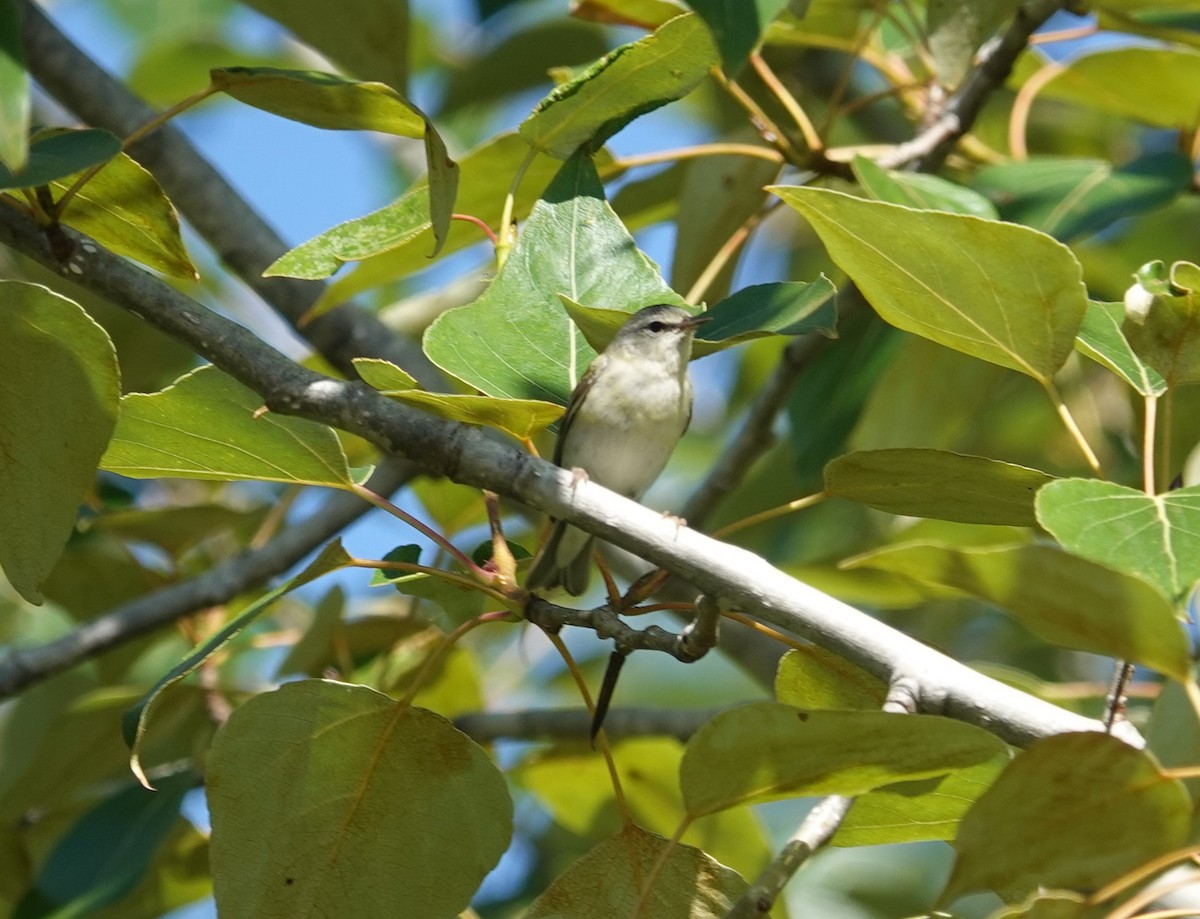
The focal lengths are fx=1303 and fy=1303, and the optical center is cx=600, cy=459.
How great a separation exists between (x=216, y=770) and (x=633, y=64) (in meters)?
1.33

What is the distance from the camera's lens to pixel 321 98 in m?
2.02

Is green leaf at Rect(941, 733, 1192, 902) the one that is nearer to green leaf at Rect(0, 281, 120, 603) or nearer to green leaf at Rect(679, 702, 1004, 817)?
green leaf at Rect(679, 702, 1004, 817)

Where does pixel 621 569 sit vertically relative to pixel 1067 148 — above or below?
below

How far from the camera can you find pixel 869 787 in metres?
1.56

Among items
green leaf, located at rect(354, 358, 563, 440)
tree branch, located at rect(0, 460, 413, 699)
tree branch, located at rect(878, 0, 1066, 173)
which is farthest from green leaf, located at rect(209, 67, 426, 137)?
tree branch, located at rect(0, 460, 413, 699)

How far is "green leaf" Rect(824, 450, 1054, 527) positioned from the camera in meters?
1.82

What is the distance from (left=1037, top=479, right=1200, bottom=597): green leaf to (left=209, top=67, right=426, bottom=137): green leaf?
3.67 ft

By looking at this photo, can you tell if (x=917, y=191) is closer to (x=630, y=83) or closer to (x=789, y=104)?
(x=789, y=104)

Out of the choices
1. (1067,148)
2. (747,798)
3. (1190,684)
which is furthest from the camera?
(1067,148)

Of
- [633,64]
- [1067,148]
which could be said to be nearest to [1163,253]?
[1067,148]

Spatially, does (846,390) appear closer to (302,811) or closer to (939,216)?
(939,216)

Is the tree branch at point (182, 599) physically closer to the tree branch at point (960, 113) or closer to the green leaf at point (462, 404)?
the tree branch at point (960, 113)

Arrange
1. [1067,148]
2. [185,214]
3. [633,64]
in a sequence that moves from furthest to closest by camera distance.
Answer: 1. [1067,148]
2. [185,214]
3. [633,64]

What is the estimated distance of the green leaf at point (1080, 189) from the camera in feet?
10.0
